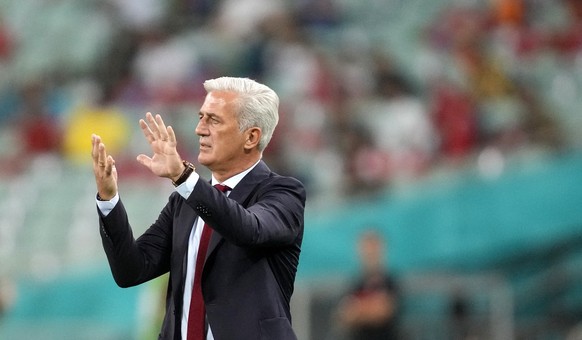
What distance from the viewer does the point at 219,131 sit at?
125 inches

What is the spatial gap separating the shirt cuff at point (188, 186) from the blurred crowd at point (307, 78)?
5.42 metres

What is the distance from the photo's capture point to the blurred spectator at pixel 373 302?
22.7 feet

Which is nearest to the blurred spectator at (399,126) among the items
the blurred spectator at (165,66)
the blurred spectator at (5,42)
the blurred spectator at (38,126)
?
the blurred spectator at (165,66)

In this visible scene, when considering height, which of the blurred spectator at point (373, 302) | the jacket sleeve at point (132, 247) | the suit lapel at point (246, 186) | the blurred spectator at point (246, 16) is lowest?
the blurred spectator at point (373, 302)

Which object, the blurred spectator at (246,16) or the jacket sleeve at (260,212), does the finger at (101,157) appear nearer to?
the jacket sleeve at (260,212)

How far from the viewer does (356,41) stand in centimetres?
1069

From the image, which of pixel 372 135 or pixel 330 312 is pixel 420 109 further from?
pixel 330 312

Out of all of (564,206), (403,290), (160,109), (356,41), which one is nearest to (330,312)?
(403,290)

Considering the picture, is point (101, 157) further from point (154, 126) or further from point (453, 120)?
point (453, 120)

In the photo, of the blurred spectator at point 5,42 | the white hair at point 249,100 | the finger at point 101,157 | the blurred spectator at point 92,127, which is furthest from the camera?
the blurred spectator at point 5,42

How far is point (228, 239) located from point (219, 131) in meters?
0.36

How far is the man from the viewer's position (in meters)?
3.10

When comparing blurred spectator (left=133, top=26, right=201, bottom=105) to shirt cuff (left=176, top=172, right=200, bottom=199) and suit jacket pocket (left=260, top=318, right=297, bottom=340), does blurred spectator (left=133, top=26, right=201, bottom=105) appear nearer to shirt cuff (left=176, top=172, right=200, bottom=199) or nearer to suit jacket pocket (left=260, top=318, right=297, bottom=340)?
suit jacket pocket (left=260, top=318, right=297, bottom=340)

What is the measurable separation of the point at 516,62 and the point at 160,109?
3164 mm
